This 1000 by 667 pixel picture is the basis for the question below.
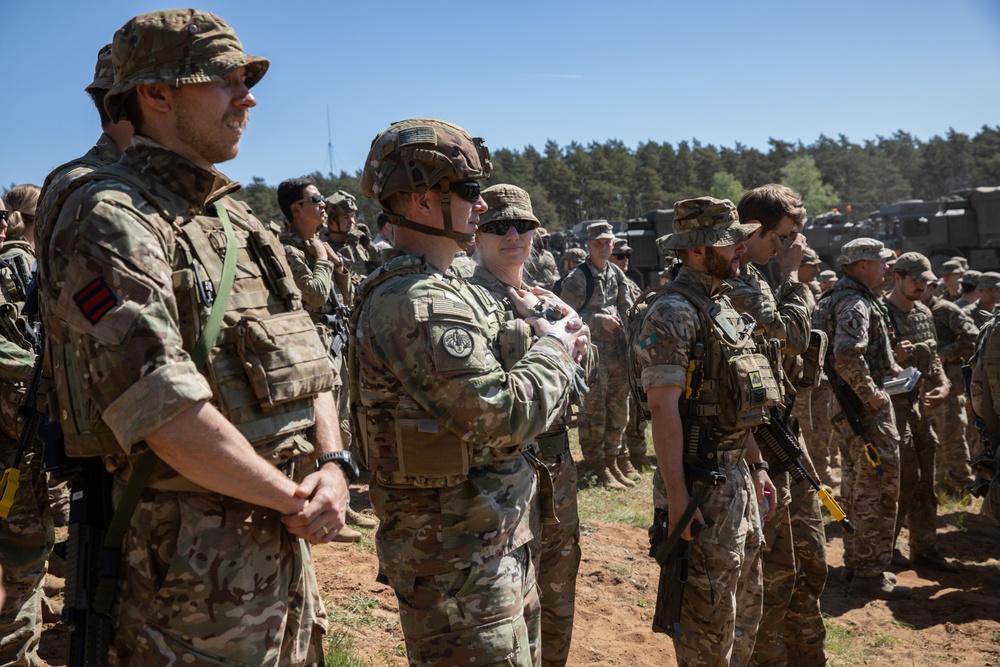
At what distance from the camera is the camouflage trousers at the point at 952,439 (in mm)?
9773

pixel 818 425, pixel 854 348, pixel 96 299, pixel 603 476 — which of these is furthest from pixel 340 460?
pixel 818 425

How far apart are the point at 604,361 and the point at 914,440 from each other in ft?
11.9

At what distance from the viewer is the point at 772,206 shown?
498 cm

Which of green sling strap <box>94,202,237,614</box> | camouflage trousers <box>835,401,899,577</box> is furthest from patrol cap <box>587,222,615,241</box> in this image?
green sling strap <box>94,202,237,614</box>

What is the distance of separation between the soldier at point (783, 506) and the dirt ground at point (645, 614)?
85 centimetres

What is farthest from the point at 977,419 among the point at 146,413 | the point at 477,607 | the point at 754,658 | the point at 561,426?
the point at 146,413

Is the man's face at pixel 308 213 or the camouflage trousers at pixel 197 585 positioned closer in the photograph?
the camouflage trousers at pixel 197 585

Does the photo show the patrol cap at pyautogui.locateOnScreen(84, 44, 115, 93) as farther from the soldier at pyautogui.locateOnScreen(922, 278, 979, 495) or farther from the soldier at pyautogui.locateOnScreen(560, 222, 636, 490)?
the soldier at pyautogui.locateOnScreen(922, 278, 979, 495)

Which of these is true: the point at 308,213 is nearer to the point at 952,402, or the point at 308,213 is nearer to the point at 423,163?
the point at 423,163

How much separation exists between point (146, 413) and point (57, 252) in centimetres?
52

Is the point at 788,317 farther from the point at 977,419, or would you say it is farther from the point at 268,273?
the point at 268,273

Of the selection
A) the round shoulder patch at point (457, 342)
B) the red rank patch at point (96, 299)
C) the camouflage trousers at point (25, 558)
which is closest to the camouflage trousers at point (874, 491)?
the round shoulder patch at point (457, 342)

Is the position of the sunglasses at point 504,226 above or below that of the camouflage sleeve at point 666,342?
above

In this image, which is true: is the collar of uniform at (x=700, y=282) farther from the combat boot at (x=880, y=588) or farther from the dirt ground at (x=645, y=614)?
the combat boot at (x=880, y=588)
